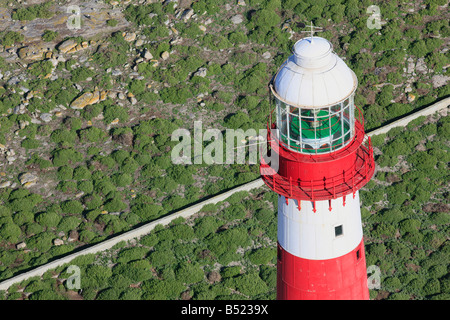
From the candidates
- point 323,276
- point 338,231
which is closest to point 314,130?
point 338,231

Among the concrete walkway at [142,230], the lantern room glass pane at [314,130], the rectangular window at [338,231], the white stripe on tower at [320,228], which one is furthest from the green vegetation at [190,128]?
the lantern room glass pane at [314,130]

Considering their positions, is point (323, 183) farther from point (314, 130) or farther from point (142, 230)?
point (142, 230)

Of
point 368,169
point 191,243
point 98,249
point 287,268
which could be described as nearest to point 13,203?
point 98,249

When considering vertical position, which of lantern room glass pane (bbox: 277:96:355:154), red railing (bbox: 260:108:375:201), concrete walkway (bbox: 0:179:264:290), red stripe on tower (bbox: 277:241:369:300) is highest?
lantern room glass pane (bbox: 277:96:355:154)

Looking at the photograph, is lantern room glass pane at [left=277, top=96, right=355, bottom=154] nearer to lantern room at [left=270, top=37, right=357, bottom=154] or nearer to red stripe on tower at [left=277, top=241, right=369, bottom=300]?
lantern room at [left=270, top=37, right=357, bottom=154]

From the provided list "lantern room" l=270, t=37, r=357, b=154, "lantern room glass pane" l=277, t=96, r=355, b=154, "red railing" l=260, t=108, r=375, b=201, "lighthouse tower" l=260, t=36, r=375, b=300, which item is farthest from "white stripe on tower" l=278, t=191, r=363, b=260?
"lantern room" l=270, t=37, r=357, b=154

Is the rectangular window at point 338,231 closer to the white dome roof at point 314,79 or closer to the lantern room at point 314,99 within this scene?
the lantern room at point 314,99
